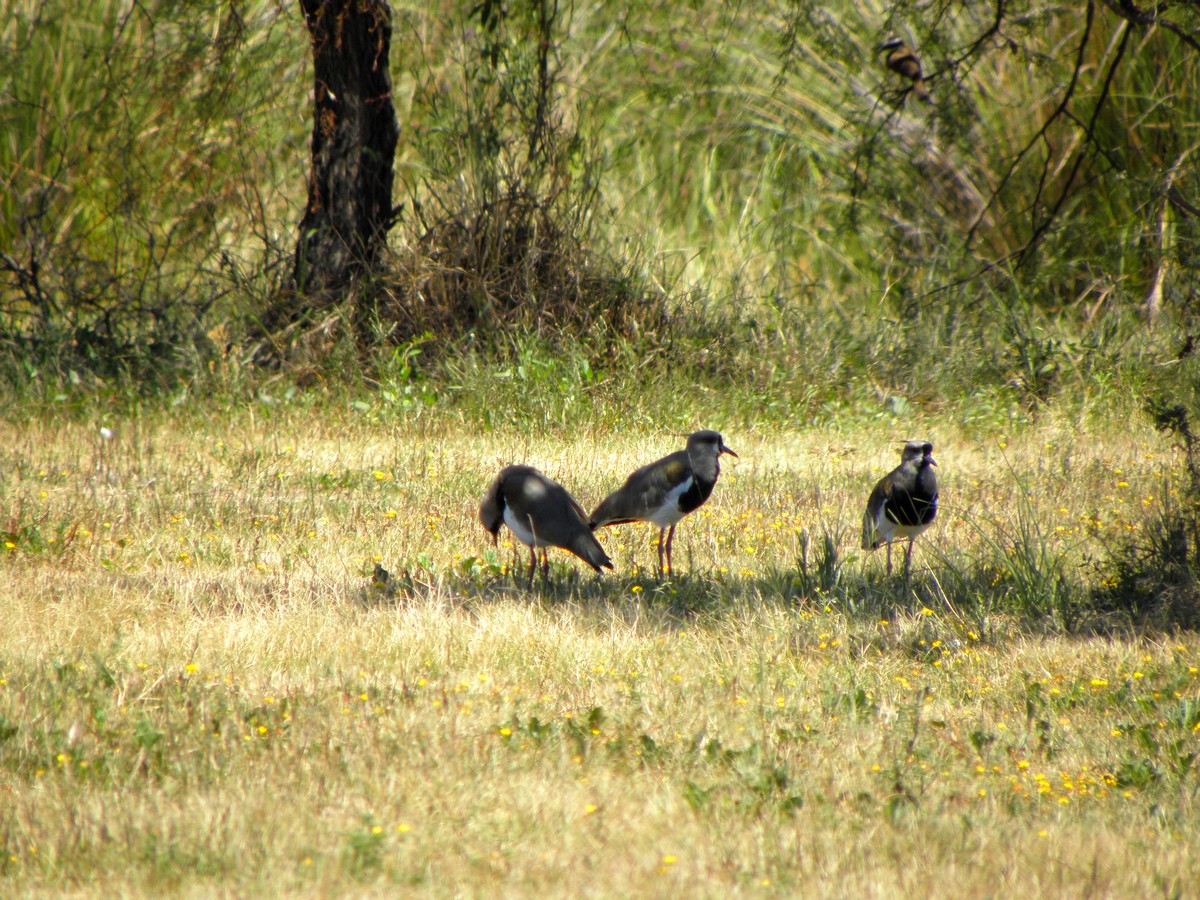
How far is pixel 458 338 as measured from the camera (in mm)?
10891

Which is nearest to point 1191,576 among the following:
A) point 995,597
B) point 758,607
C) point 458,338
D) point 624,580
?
point 995,597

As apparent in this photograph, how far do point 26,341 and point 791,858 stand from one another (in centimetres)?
941

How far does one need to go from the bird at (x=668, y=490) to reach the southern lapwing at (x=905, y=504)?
0.83 metres

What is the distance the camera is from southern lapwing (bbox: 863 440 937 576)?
249 inches

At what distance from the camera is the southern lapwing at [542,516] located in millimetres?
5930

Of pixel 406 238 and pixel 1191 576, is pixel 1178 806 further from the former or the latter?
pixel 406 238

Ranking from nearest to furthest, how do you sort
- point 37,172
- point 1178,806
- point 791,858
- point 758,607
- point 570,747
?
point 791,858
point 1178,806
point 570,747
point 758,607
point 37,172

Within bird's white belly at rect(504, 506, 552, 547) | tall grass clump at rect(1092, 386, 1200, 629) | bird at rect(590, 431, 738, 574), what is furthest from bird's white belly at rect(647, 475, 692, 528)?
tall grass clump at rect(1092, 386, 1200, 629)

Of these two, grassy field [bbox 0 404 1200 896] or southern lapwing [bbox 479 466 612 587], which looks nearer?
grassy field [bbox 0 404 1200 896]

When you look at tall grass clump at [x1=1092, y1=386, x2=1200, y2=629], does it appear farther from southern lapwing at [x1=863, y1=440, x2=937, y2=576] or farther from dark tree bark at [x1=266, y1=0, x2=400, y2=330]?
dark tree bark at [x1=266, y1=0, x2=400, y2=330]

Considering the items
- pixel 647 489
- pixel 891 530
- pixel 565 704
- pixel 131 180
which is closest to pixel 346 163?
pixel 131 180

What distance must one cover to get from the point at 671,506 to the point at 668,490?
8 cm

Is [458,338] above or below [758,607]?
above

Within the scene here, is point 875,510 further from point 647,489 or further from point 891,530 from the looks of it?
point 647,489
